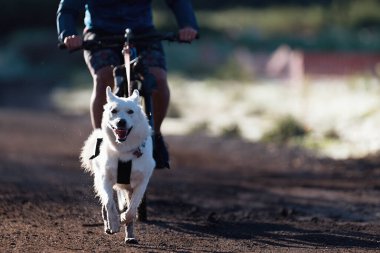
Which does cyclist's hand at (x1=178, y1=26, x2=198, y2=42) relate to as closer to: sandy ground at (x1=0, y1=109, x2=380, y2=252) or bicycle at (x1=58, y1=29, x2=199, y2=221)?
bicycle at (x1=58, y1=29, x2=199, y2=221)

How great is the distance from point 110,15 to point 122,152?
1.80m

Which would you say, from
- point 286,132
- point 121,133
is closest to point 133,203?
point 121,133

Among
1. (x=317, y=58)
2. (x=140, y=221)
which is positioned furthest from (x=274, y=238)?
(x=317, y=58)

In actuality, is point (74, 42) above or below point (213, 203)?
above

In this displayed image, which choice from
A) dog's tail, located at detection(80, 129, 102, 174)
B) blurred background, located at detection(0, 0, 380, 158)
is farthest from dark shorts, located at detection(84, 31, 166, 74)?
blurred background, located at detection(0, 0, 380, 158)

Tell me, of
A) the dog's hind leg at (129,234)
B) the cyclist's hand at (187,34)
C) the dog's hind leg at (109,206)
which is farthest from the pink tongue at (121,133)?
the cyclist's hand at (187,34)

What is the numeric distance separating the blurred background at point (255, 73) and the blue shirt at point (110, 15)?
297 inches

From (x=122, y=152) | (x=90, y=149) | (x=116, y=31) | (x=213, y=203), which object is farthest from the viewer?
(x=213, y=203)

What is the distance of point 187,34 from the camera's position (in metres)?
9.22

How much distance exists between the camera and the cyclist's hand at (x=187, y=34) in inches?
363

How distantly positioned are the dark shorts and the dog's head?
51.4 inches

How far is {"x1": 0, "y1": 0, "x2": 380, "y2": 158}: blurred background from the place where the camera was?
792 inches

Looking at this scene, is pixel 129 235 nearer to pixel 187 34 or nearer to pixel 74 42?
pixel 74 42

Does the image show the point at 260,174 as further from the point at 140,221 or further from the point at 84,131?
the point at 84,131
